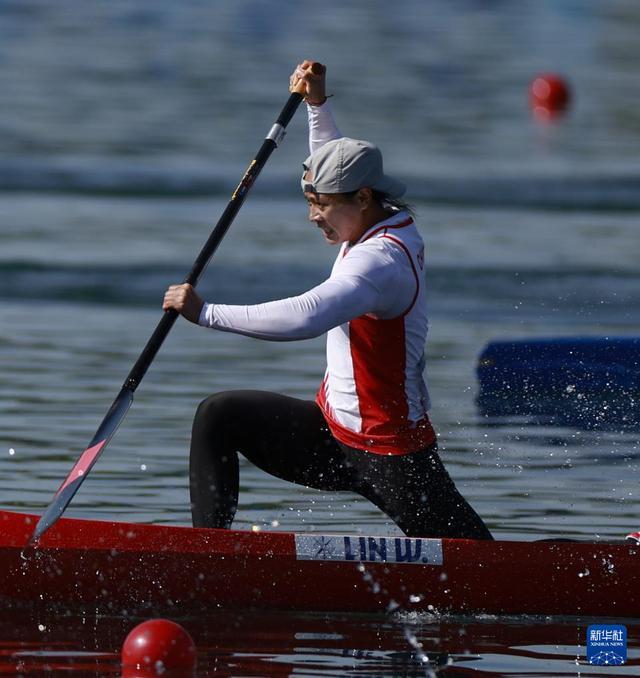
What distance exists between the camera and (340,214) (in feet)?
21.3

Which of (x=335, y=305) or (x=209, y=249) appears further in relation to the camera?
(x=209, y=249)

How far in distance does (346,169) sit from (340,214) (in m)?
0.16

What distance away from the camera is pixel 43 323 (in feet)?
44.3

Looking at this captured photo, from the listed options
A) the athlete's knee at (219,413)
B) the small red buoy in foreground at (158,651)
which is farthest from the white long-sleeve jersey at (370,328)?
the small red buoy in foreground at (158,651)

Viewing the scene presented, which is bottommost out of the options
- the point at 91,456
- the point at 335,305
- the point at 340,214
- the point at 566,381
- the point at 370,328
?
the point at 566,381

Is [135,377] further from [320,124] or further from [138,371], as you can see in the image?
[320,124]

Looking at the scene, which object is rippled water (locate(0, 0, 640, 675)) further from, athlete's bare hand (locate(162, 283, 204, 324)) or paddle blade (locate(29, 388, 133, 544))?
athlete's bare hand (locate(162, 283, 204, 324))

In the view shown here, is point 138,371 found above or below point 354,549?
above

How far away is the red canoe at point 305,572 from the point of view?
6641 mm

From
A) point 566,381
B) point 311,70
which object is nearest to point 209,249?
point 311,70

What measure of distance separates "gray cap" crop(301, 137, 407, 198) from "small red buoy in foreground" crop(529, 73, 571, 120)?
2539 centimetres

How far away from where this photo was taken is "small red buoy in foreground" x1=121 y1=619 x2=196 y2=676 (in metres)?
5.86

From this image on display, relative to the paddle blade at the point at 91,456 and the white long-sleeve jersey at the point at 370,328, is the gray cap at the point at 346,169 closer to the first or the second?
the white long-sleeve jersey at the point at 370,328

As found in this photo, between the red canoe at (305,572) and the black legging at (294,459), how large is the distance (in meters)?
0.10
